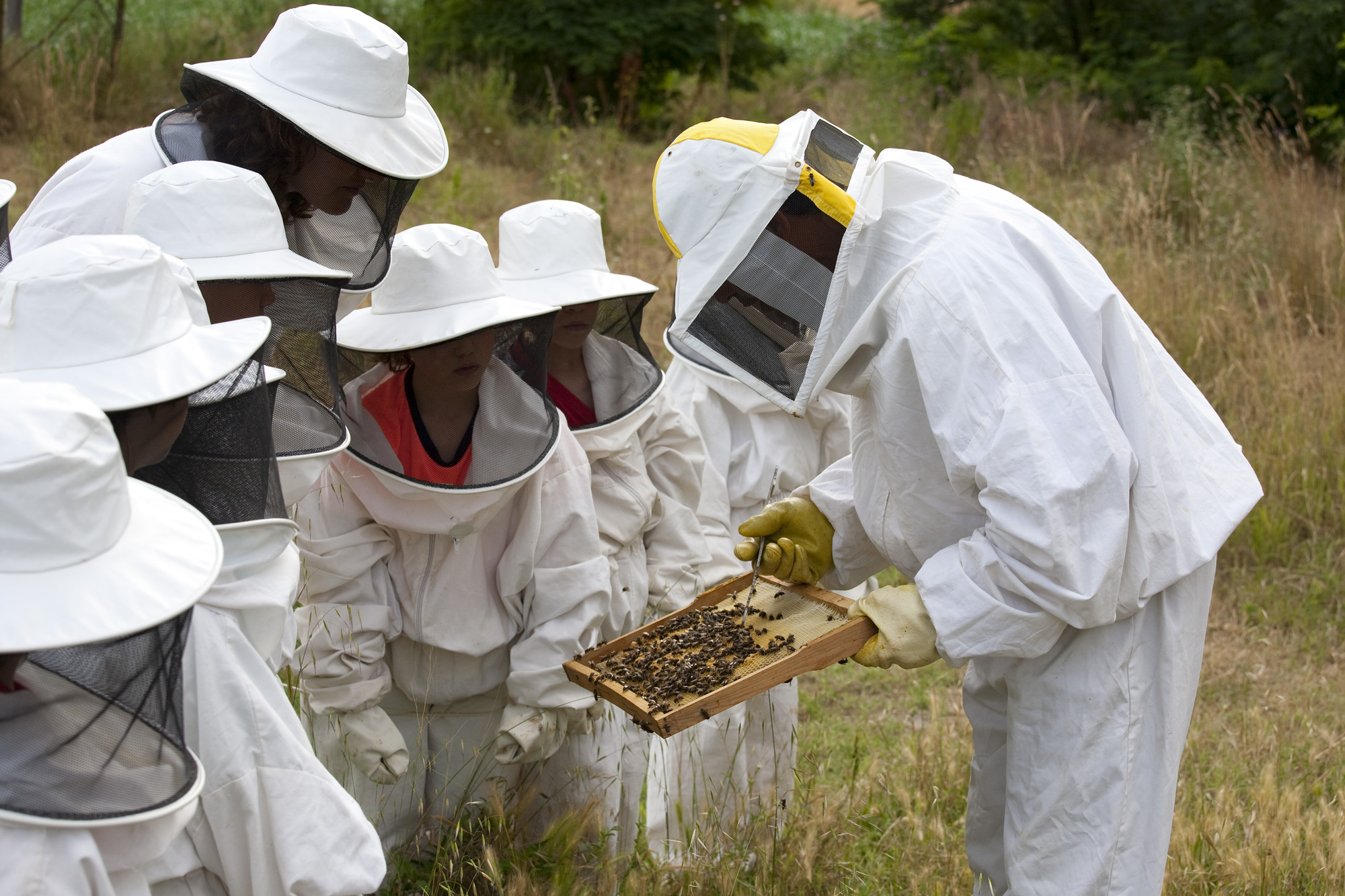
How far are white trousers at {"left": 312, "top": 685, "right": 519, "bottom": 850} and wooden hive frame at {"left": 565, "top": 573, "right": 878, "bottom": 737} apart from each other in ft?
1.72

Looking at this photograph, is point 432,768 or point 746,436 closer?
point 432,768

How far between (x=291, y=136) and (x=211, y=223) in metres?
0.56

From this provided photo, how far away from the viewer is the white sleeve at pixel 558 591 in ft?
10.3

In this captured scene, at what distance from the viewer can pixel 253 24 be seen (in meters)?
12.4

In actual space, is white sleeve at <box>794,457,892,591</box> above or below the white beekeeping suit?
above

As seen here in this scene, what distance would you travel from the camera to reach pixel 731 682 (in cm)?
264

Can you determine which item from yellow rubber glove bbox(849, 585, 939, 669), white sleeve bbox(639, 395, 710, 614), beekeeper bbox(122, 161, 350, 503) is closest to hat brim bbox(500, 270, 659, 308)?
white sleeve bbox(639, 395, 710, 614)

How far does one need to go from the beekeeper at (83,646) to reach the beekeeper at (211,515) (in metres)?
0.23

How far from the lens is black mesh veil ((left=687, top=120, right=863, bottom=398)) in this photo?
242cm

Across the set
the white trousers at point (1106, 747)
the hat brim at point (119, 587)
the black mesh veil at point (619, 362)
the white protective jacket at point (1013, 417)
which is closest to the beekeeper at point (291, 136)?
the black mesh veil at point (619, 362)

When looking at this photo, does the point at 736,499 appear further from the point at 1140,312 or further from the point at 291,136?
the point at 1140,312

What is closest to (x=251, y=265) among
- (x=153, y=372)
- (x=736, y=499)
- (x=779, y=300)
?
(x=153, y=372)

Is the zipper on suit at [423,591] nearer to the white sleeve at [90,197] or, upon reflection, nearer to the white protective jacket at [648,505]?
the white protective jacket at [648,505]

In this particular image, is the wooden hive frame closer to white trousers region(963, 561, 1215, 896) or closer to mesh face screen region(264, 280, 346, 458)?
white trousers region(963, 561, 1215, 896)
